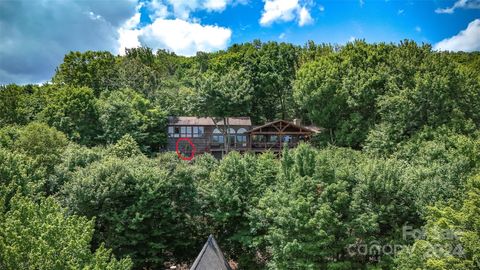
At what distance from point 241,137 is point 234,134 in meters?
0.98

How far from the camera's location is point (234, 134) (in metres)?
47.8

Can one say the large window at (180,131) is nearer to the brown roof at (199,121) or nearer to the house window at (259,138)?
the brown roof at (199,121)

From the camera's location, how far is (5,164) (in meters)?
21.6

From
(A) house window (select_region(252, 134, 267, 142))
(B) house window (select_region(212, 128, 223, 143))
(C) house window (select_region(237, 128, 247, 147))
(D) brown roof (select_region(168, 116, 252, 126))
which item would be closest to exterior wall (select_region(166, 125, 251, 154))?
(C) house window (select_region(237, 128, 247, 147))

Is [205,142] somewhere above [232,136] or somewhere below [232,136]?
below

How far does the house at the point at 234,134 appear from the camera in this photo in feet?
153

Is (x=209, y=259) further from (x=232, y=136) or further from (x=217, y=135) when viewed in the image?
(x=217, y=135)

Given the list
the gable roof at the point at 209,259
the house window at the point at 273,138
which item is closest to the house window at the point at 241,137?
the house window at the point at 273,138

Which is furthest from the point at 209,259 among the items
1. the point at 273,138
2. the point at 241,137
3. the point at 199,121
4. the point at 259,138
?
the point at 199,121

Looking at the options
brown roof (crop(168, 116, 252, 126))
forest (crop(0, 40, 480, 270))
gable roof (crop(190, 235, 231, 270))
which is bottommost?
gable roof (crop(190, 235, 231, 270))

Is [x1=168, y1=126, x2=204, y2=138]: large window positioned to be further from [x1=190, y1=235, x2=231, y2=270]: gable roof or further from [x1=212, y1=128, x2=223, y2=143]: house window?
[x1=190, y1=235, x2=231, y2=270]: gable roof

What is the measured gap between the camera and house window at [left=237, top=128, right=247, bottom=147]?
47.8 metres

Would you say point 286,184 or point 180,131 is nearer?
point 286,184

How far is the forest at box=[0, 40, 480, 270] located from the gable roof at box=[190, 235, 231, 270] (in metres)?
2.94
